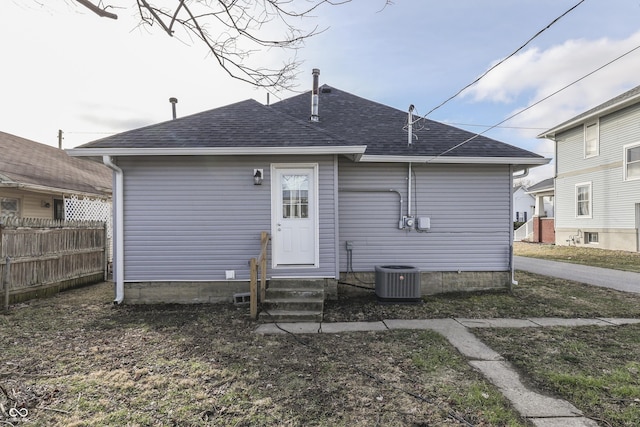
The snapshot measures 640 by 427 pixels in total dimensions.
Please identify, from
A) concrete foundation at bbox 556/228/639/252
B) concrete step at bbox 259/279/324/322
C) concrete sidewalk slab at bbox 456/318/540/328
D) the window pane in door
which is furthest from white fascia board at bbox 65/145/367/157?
concrete foundation at bbox 556/228/639/252

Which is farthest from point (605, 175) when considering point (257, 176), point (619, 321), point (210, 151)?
point (210, 151)

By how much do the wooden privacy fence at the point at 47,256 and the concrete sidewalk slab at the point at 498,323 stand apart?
770 centimetres

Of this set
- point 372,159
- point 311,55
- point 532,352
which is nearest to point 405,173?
point 372,159

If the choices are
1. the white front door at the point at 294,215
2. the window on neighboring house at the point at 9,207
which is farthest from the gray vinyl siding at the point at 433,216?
the window on neighboring house at the point at 9,207

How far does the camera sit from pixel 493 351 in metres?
4.03

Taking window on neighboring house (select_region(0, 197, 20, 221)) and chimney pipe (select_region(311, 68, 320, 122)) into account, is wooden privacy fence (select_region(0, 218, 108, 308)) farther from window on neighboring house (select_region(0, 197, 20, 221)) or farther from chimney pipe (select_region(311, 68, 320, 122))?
chimney pipe (select_region(311, 68, 320, 122))

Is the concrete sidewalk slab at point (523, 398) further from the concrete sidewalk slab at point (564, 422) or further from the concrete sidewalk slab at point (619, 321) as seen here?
the concrete sidewalk slab at point (619, 321)

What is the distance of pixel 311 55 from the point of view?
4.55 metres

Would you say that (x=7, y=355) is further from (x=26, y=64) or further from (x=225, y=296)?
(x=26, y=64)

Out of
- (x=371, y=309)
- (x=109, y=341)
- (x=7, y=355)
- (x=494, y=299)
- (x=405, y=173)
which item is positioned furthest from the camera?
(x=405, y=173)

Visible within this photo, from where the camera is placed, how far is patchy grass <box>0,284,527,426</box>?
106 inches

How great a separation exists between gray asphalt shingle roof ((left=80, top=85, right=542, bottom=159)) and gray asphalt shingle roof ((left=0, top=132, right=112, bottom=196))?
4.85 m

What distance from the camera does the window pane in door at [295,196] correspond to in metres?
6.31

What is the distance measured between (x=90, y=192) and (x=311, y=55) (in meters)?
9.63
